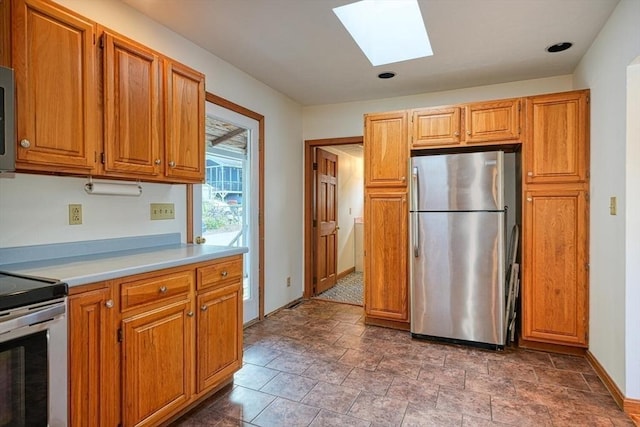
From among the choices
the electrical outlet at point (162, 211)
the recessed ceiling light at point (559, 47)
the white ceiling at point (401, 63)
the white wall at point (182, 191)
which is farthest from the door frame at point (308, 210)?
the recessed ceiling light at point (559, 47)

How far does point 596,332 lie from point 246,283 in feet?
9.68

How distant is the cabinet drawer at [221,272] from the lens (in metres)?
2.03

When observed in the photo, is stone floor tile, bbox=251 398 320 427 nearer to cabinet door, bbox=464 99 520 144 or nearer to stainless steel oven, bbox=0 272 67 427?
stainless steel oven, bbox=0 272 67 427

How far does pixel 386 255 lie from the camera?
3.40 metres

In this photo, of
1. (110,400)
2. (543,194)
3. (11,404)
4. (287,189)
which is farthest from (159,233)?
(543,194)

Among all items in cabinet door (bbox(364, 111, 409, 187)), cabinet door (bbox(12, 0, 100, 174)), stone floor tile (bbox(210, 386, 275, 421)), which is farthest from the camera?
cabinet door (bbox(364, 111, 409, 187))

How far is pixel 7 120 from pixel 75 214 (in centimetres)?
68

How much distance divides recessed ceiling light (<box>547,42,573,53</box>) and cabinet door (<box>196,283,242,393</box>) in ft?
9.95

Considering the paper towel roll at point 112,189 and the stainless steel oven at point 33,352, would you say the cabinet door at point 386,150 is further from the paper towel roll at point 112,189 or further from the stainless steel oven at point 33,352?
the stainless steel oven at point 33,352

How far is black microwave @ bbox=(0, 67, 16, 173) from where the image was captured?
1396 millimetres

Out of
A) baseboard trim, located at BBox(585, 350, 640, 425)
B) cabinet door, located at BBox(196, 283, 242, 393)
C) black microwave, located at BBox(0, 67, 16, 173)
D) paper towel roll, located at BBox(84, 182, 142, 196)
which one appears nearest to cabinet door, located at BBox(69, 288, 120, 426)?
cabinet door, located at BBox(196, 283, 242, 393)

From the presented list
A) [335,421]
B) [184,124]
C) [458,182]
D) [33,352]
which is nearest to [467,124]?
[458,182]

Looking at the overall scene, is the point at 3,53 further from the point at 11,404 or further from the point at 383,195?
the point at 383,195

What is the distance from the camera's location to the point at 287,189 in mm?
4176
